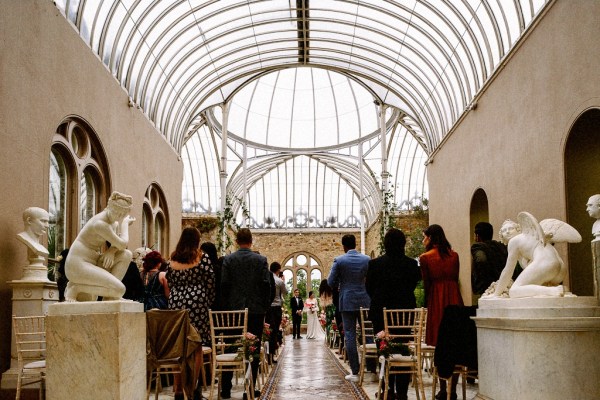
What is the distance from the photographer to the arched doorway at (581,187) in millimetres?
8125

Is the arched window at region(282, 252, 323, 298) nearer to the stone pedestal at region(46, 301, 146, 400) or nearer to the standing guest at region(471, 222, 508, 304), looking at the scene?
the standing guest at region(471, 222, 508, 304)

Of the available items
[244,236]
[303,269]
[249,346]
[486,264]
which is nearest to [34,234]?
[244,236]

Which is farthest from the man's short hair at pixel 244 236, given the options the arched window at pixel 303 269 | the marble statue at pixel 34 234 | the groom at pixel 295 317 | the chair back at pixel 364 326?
the arched window at pixel 303 269

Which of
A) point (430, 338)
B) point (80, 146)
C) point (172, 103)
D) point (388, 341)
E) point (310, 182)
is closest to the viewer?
point (388, 341)

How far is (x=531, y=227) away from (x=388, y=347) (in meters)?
1.94

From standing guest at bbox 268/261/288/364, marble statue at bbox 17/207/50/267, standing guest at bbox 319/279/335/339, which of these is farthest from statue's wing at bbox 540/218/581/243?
standing guest at bbox 319/279/335/339

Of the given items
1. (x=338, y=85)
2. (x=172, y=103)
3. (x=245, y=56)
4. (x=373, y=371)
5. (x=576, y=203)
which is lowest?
(x=373, y=371)

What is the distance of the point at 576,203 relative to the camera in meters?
8.31

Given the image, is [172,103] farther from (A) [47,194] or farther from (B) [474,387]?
(B) [474,387]

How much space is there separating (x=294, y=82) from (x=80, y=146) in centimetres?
1797

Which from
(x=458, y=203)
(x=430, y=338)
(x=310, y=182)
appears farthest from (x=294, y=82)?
(x=430, y=338)

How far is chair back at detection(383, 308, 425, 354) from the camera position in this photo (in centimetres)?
634

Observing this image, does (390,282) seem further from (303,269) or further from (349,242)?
(303,269)

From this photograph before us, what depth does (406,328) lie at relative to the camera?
6840mm
